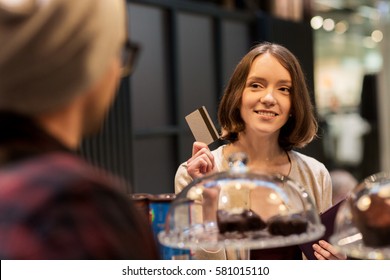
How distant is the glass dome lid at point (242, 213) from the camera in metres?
1.41

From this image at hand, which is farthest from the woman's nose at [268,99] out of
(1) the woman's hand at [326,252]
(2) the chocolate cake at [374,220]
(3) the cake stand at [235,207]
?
(2) the chocolate cake at [374,220]

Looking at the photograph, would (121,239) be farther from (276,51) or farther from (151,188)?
(151,188)

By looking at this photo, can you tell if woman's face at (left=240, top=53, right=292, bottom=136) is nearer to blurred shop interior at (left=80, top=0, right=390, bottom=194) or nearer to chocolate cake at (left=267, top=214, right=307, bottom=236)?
chocolate cake at (left=267, top=214, right=307, bottom=236)

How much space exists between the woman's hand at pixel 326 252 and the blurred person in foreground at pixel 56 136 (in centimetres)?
105

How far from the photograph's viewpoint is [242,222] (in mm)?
1432

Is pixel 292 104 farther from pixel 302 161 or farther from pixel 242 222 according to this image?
pixel 242 222

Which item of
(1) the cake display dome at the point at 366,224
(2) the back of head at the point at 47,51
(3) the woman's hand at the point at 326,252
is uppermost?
(2) the back of head at the point at 47,51

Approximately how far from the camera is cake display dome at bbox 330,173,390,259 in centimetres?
138

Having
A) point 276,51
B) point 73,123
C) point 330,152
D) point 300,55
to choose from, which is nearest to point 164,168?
point 300,55

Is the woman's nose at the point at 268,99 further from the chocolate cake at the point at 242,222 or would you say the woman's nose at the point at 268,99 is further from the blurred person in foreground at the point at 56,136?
the blurred person in foreground at the point at 56,136

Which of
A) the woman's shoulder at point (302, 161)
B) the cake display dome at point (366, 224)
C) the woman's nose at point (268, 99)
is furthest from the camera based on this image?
the woman's shoulder at point (302, 161)

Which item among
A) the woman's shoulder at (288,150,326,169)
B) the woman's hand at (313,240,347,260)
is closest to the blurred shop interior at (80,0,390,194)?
the woman's shoulder at (288,150,326,169)

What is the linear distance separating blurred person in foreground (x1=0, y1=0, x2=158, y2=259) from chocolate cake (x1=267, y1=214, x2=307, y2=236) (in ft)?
1.63

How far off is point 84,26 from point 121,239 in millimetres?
258
